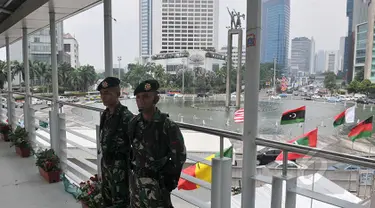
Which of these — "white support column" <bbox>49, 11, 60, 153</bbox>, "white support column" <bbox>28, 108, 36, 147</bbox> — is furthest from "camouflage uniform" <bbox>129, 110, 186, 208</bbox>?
"white support column" <bbox>28, 108, 36, 147</bbox>

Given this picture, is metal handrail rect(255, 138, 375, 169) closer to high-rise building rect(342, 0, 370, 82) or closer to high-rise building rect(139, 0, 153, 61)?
high-rise building rect(342, 0, 370, 82)

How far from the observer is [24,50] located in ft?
15.6

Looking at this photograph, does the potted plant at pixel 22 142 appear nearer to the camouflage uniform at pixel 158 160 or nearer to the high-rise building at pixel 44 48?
the high-rise building at pixel 44 48

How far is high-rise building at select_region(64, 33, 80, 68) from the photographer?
9.41 feet

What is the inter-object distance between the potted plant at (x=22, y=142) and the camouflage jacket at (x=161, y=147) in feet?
11.8

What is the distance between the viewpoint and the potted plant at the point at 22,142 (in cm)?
429

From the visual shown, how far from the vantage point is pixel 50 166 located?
3211 mm

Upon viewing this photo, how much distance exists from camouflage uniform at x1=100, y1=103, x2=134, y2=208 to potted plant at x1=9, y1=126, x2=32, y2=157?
312cm

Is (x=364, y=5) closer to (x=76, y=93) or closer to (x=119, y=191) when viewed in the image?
(x=119, y=191)

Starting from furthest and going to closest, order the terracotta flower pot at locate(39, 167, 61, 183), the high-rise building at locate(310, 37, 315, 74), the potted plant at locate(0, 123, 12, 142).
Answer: the potted plant at locate(0, 123, 12, 142)
the terracotta flower pot at locate(39, 167, 61, 183)
the high-rise building at locate(310, 37, 315, 74)

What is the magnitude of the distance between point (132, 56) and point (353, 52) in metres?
1.29

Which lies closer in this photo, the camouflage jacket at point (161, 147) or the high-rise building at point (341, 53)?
the high-rise building at point (341, 53)

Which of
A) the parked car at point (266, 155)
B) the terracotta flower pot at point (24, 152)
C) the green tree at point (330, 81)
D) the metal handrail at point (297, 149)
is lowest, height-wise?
the terracotta flower pot at point (24, 152)

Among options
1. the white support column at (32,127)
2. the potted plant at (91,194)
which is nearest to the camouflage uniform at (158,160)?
the potted plant at (91,194)
